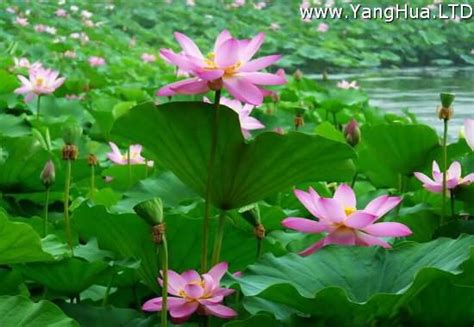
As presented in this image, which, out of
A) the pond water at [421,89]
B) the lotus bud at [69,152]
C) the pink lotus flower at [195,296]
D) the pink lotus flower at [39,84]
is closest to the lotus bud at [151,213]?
the pink lotus flower at [195,296]

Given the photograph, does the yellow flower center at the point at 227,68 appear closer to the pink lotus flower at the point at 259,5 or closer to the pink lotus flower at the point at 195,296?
the pink lotus flower at the point at 195,296

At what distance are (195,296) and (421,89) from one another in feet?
14.9

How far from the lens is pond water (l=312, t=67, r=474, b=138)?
12.1 feet

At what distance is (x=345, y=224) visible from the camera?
71cm

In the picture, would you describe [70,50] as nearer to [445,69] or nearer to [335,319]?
[335,319]

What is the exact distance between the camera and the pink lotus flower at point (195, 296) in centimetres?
66

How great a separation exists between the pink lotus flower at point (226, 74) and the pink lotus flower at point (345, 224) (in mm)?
95

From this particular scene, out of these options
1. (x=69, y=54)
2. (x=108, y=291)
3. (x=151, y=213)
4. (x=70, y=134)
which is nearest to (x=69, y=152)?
(x=70, y=134)

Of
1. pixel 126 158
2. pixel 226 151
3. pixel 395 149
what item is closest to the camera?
pixel 226 151

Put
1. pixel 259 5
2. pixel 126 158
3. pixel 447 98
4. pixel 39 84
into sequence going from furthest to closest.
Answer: pixel 259 5, pixel 39 84, pixel 126 158, pixel 447 98

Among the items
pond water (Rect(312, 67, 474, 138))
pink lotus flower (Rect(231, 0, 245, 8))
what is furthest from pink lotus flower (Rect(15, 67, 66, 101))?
pink lotus flower (Rect(231, 0, 245, 8))

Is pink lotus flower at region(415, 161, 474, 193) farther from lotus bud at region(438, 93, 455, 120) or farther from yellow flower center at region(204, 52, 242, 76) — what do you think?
yellow flower center at region(204, 52, 242, 76)

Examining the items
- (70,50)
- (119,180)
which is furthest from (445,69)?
(119,180)

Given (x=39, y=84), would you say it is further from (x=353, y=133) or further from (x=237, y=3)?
(x=237, y=3)
